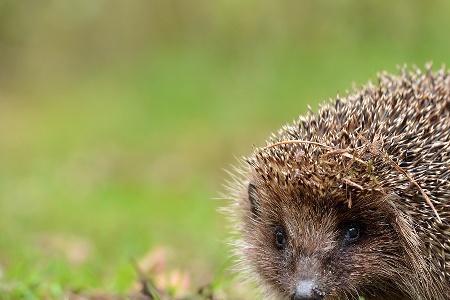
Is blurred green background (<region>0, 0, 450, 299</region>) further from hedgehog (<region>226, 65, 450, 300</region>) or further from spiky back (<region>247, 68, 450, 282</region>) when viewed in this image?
spiky back (<region>247, 68, 450, 282</region>)

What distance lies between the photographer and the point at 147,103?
58.3 ft

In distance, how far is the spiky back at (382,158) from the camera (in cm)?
464

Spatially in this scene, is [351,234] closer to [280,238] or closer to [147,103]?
[280,238]

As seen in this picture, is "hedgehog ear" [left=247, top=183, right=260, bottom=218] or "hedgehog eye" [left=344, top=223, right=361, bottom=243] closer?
"hedgehog eye" [left=344, top=223, right=361, bottom=243]

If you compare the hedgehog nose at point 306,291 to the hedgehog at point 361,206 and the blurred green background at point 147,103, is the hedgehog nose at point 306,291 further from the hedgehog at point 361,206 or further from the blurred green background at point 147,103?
the blurred green background at point 147,103

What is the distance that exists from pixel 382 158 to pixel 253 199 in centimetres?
88

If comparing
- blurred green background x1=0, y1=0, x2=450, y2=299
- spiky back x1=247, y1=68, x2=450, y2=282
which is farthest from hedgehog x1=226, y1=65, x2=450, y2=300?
blurred green background x1=0, y1=0, x2=450, y2=299

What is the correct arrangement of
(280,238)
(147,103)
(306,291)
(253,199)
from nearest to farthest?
1. (306,291)
2. (280,238)
3. (253,199)
4. (147,103)

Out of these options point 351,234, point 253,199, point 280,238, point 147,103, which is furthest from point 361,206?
point 147,103

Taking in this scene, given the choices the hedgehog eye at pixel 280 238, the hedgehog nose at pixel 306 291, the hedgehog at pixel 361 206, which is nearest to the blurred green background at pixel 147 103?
the hedgehog eye at pixel 280 238

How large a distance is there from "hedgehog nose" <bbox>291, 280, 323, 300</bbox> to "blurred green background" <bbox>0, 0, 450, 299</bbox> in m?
1.45

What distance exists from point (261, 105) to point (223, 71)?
287cm

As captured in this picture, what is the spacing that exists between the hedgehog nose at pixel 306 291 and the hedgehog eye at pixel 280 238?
468mm

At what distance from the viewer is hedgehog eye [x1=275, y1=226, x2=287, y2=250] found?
4.96m
